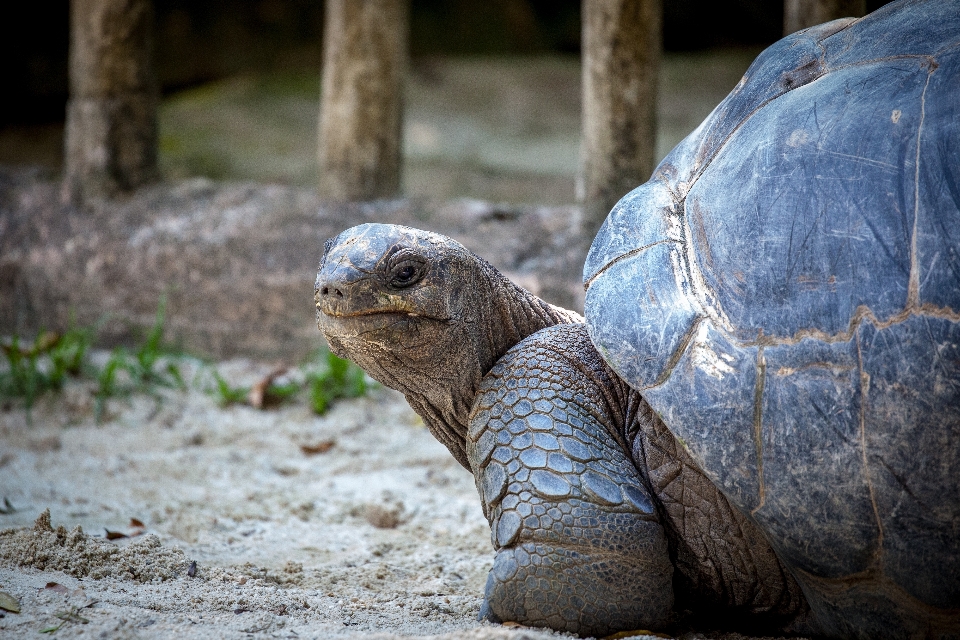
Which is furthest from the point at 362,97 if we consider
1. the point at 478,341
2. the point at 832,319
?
the point at 832,319

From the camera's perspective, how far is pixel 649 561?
6.79ft

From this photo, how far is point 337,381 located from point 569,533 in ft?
8.82

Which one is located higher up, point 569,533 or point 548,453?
point 548,453

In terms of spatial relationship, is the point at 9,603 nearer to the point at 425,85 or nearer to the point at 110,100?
the point at 110,100

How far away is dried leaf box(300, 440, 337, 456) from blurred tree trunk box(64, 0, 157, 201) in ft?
7.75

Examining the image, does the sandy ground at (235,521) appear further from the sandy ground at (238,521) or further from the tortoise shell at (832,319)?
the tortoise shell at (832,319)

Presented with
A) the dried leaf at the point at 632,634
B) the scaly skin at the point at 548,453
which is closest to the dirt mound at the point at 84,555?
the scaly skin at the point at 548,453

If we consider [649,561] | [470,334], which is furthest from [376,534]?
[649,561]

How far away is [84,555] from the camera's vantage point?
7.86 ft

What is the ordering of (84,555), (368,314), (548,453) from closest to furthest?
(548,453) → (368,314) → (84,555)

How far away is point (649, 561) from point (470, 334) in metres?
0.75

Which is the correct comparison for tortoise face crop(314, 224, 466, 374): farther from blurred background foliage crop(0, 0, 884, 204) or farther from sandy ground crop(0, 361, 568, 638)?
blurred background foliage crop(0, 0, 884, 204)

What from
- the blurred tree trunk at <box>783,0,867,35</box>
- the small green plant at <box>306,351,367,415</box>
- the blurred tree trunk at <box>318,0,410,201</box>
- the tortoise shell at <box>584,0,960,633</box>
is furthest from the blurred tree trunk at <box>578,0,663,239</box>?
the tortoise shell at <box>584,0,960,633</box>

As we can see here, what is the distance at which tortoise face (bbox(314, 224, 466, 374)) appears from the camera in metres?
2.21
